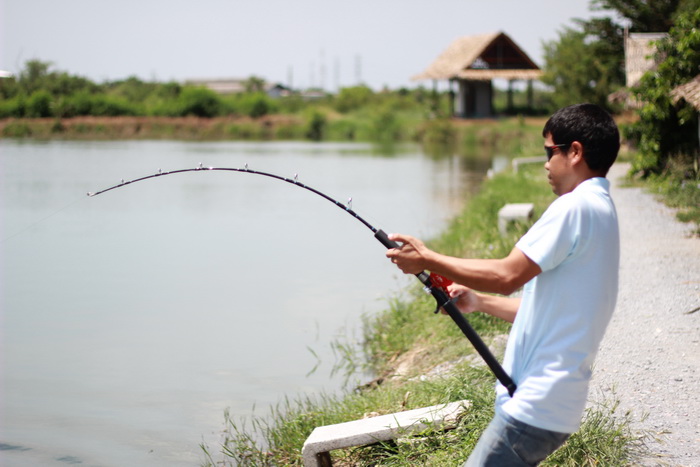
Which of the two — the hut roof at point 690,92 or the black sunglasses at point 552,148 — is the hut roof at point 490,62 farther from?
the black sunglasses at point 552,148

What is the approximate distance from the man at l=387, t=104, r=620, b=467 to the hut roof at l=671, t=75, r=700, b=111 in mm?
10406

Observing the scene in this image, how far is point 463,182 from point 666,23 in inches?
400

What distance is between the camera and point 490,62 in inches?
1766

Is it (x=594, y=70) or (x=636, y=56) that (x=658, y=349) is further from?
(x=594, y=70)

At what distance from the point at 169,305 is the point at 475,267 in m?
7.93

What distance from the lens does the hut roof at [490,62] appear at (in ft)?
142

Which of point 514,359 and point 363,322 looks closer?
point 514,359

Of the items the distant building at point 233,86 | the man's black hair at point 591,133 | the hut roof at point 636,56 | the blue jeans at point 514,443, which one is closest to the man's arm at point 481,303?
the blue jeans at point 514,443

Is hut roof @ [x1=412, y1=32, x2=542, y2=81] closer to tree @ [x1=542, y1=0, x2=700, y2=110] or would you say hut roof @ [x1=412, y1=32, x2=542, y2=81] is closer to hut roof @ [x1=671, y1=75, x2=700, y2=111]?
tree @ [x1=542, y1=0, x2=700, y2=110]

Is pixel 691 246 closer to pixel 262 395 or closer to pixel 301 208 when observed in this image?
pixel 262 395

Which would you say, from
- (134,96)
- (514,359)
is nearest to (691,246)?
(514,359)

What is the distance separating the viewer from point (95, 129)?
49.8m

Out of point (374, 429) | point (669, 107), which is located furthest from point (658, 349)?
point (669, 107)

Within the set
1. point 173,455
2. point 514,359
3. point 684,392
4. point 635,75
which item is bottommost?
point 173,455
